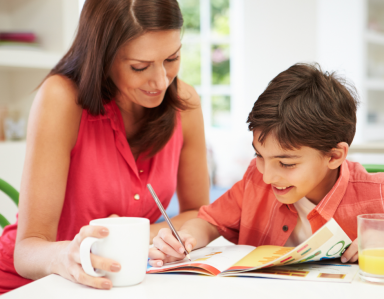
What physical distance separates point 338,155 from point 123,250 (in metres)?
0.55

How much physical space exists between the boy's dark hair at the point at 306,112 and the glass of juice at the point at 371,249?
0.89ft

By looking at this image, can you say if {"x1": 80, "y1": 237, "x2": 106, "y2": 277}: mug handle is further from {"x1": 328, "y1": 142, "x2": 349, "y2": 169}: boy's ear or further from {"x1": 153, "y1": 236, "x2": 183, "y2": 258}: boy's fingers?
{"x1": 328, "y1": 142, "x2": 349, "y2": 169}: boy's ear

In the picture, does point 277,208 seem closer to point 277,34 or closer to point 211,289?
point 211,289

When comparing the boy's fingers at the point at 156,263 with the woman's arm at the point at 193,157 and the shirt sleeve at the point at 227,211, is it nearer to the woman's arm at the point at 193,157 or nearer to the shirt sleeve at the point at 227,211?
the shirt sleeve at the point at 227,211

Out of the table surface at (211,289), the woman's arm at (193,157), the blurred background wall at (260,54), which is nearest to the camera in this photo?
the table surface at (211,289)

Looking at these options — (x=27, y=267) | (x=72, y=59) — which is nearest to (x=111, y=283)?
(x=27, y=267)

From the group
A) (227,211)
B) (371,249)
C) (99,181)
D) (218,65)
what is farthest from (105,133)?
(218,65)

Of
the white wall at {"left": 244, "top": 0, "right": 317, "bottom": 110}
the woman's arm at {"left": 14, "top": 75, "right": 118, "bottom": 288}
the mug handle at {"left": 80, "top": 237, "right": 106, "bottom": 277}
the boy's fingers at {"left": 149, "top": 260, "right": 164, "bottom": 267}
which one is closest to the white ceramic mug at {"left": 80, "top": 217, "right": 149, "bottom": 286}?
the mug handle at {"left": 80, "top": 237, "right": 106, "bottom": 277}

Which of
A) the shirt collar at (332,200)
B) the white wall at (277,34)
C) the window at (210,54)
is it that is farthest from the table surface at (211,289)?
the window at (210,54)

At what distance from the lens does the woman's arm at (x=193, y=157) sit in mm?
1354

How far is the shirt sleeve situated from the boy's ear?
0.23 meters

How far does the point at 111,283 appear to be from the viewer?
68 centimetres

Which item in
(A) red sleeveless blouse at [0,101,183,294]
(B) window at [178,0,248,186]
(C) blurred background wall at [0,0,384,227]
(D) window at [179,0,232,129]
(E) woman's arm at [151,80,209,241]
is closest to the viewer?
(A) red sleeveless blouse at [0,101,183,294]

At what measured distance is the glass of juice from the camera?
2.25 feet
